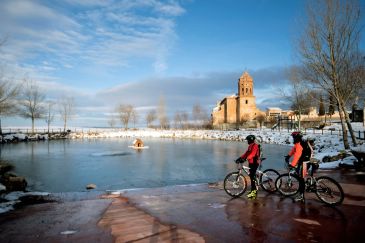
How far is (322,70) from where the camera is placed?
21.7 m

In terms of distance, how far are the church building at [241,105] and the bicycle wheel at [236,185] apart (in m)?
81.6

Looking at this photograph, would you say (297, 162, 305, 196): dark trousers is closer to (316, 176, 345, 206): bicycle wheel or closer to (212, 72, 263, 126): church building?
(316, 176, 345, 206): bicycle wheel

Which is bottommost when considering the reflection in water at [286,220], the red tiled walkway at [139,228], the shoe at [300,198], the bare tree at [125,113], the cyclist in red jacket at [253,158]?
the red tiled walkway at [139,228]

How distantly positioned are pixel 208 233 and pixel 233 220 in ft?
3.50

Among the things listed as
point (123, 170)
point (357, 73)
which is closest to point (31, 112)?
point (123, 170)

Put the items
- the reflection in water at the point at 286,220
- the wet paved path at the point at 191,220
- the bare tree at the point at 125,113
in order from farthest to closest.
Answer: the bare tree at the point at 125,113, the wet paved path at the point at 191,220, the reflection in water at the point at 286,220

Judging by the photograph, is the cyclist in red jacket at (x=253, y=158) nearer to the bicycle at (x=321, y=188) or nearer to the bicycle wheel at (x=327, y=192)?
the bicycle at (x=321, y=188)

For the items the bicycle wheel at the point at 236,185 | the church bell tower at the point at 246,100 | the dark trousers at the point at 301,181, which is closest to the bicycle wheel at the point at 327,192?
the dark trousers at the point at 301,181

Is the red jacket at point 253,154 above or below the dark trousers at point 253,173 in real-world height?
above

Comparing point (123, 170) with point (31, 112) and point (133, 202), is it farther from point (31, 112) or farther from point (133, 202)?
point (31, 112)

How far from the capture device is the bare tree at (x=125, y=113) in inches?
3848

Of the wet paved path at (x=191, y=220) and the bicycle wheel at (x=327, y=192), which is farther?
the bicycle wheel at (x=327, y=192)

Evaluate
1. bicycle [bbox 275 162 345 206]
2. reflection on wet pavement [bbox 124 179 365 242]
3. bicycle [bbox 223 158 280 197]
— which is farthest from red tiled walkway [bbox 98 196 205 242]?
bicycle [bbox 275 162 345 206]

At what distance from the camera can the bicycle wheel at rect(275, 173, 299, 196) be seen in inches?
359
